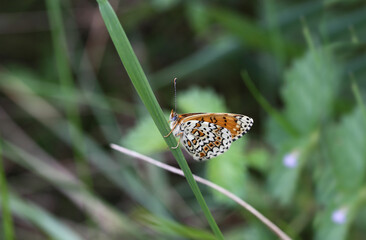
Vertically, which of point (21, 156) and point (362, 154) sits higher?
point (21, 156)

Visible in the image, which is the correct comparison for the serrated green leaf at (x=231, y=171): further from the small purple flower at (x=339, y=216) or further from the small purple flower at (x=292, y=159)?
the small purple flower at (x=339, y=216)

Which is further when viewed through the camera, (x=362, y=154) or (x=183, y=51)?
(x=183, y=51)

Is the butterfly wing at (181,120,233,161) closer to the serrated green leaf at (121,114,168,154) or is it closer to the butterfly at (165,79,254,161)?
the butterfly at (165,79,254,161)

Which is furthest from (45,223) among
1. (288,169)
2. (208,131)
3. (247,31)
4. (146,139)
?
(247,31)

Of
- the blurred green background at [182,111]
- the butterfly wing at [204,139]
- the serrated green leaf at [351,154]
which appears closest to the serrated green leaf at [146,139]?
the blurred green background at [182,111]

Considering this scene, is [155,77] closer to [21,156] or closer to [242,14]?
[242,14]

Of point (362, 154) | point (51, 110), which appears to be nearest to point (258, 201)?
point (362, 154)
